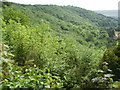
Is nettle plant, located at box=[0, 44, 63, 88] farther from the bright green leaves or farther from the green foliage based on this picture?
the bright green leaves

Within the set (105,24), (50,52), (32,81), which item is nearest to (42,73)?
(32,81)

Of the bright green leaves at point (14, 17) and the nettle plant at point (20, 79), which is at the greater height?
the bright green leaves at point (14, 17)

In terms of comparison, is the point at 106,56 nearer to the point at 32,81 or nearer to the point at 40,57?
the point at 40,57

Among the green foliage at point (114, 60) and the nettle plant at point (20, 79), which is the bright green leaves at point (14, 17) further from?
the nettle plant at point (20, 79)

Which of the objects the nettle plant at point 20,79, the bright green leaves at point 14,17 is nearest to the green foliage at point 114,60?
the nettle plant at point 20,79

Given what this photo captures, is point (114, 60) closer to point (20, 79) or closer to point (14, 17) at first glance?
point (20, 79)

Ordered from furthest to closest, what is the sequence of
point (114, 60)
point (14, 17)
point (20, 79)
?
point (14, 17), point (114, 60), point (20, 79)

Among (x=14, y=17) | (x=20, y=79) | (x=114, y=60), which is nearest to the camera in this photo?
(x=20, y=79)

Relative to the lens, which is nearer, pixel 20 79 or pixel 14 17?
pixel 20 79

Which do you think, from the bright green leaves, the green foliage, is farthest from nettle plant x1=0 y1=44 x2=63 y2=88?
the bright green leaves

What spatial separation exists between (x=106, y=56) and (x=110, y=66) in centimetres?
43

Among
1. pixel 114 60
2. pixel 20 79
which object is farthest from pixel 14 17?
pixel 20 79

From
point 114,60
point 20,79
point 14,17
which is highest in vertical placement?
point 14,17

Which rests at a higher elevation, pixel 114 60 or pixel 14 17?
pixel 14 17
